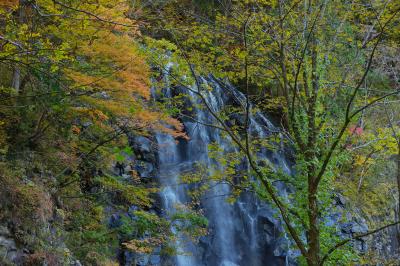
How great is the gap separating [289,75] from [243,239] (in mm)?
5928

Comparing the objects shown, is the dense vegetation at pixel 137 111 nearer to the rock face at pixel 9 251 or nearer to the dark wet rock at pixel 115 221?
the rock face at pixel 9 251

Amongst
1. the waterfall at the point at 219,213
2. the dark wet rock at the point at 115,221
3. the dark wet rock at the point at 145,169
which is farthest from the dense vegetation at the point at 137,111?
the waterfall at the point at 219,213

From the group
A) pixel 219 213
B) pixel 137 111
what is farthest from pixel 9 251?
pixel 219 213

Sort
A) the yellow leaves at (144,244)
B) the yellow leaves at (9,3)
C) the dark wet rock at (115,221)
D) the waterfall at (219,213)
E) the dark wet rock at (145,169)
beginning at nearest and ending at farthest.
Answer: the yellow leaves at (9,3) < the yellow leaves at (144,244) < the dark wet rock at (115,221) < the dark wet rock at (145,169) < the waterfall at (219,213)

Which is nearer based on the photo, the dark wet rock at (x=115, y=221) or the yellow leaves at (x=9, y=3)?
the yellow leaves at (x=9, y=3)

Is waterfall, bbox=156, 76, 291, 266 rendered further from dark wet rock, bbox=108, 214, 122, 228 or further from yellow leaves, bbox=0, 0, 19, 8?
yellow leaves, bbox=0, 0, 19, 8

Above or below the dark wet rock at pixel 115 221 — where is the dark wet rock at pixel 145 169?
above

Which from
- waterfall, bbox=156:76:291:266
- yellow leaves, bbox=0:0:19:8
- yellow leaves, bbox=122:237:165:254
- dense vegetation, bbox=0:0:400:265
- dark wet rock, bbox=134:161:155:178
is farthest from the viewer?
waterfall, bbox=156:76:291:266

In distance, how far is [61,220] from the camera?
656 centimetres

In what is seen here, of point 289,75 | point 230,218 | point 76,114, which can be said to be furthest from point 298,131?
point 230,218

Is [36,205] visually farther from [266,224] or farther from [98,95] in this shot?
[266,224]

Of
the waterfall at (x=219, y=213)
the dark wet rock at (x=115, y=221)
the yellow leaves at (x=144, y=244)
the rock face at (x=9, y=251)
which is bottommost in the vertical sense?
the rock face at (x=9, y=251)

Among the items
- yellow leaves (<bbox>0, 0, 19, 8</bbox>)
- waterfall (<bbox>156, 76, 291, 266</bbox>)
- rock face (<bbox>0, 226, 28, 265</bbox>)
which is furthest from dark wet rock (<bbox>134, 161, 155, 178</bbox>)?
yellow leaves (<bbox>0, 0, 19, 8</bbox>)

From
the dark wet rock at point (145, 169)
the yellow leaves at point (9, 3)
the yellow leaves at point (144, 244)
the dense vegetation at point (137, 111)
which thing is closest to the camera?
the yellow leaves at point (9, 3)
